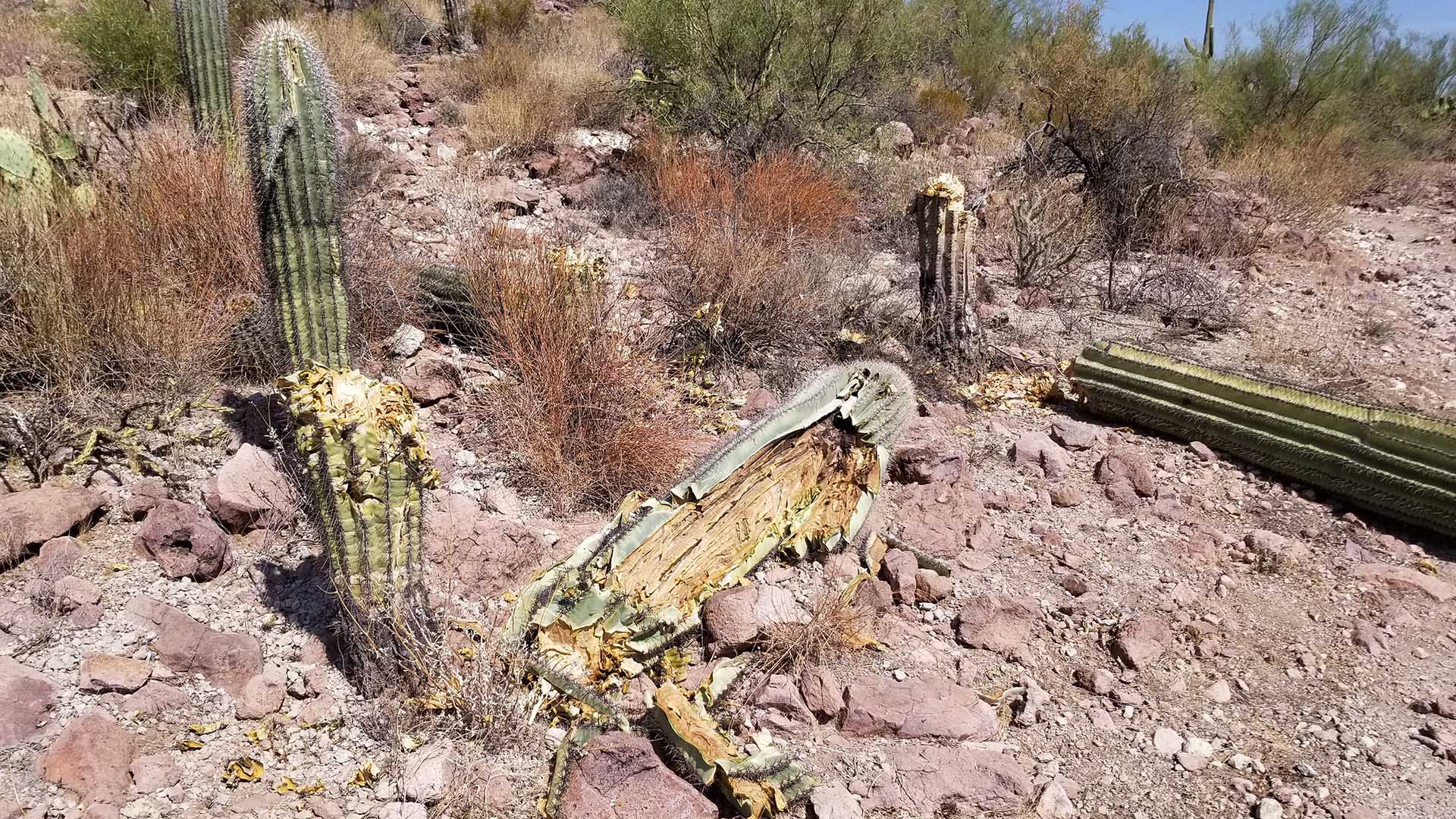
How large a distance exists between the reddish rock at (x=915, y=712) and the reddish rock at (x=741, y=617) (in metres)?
0.38

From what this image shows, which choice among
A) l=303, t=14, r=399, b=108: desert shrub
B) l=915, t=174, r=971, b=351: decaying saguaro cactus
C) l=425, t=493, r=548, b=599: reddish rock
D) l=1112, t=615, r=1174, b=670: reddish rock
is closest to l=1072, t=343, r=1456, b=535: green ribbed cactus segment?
l=915, t=174, r=971, b=351: decaying saguaro cactus

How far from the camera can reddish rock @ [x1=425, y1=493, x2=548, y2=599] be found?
3209 millimetres

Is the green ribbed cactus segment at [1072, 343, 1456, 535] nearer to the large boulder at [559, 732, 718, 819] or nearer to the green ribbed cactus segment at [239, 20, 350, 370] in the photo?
the large boulder at [559, 732, 718, 819]

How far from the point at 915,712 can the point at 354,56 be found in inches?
417

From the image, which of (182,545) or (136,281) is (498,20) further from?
(182,545)

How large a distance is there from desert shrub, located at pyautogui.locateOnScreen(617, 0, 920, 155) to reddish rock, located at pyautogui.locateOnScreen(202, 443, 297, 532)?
5.89 metres

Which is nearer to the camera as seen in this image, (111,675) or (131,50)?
(111,675)

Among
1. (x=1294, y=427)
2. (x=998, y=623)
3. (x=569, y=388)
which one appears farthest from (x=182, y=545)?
(x=1294, y=427)

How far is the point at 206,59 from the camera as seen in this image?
6152 millimetres

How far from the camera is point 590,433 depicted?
400 cm

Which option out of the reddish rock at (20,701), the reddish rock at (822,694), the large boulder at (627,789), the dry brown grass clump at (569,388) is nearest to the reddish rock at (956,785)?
the reddish rock at (822,694)

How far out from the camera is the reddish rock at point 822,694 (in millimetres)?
2922

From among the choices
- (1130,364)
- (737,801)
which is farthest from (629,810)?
(1130,364)

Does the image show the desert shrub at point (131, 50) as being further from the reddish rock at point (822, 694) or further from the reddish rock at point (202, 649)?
the reddish rock at point (822, 694)
